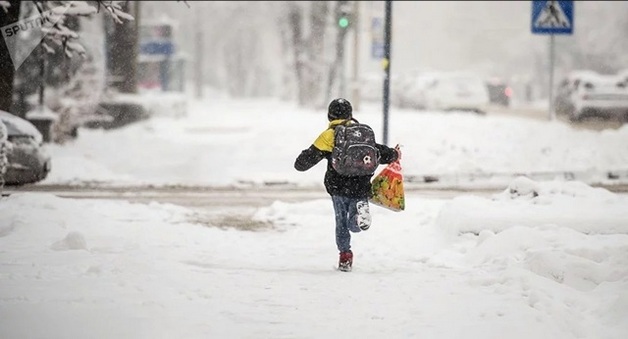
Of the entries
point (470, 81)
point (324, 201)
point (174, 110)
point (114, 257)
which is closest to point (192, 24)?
point (174, 110)

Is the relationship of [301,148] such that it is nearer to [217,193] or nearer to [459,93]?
[217,193]

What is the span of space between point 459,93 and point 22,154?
720 inches

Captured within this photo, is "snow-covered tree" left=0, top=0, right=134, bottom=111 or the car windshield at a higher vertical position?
"snow-covered tree" left=0, top=0, right=134, bottom=111

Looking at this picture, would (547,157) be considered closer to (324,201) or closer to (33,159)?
(324,201)

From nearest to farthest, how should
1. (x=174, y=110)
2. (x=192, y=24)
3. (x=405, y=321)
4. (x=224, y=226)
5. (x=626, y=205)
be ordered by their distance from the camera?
(x=405, y=321) < (x=626, y=205) < (x=224, y=226) < (x=174, y=110) < (x=192, y=24)

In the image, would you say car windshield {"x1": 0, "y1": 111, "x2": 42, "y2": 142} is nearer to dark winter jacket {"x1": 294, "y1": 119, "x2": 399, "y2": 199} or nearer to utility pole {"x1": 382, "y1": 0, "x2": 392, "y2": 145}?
utility pole {"x1": 382, "y1": 0, "x2": 392, "y2": 145}

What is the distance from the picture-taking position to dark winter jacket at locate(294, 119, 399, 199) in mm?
7996

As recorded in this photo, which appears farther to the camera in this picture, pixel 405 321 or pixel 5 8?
pixel 5 8

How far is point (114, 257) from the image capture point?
820cm

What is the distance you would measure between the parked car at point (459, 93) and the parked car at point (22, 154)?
17.8 metres

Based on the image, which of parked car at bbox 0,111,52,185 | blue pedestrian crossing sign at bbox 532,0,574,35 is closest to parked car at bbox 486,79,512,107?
blue pedestrian crossing sign at bbox 532,0,574,35

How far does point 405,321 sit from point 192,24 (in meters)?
48.4

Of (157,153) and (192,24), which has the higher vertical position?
(192,24)

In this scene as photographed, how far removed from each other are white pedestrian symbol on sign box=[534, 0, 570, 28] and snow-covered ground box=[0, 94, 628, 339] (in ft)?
21.2
